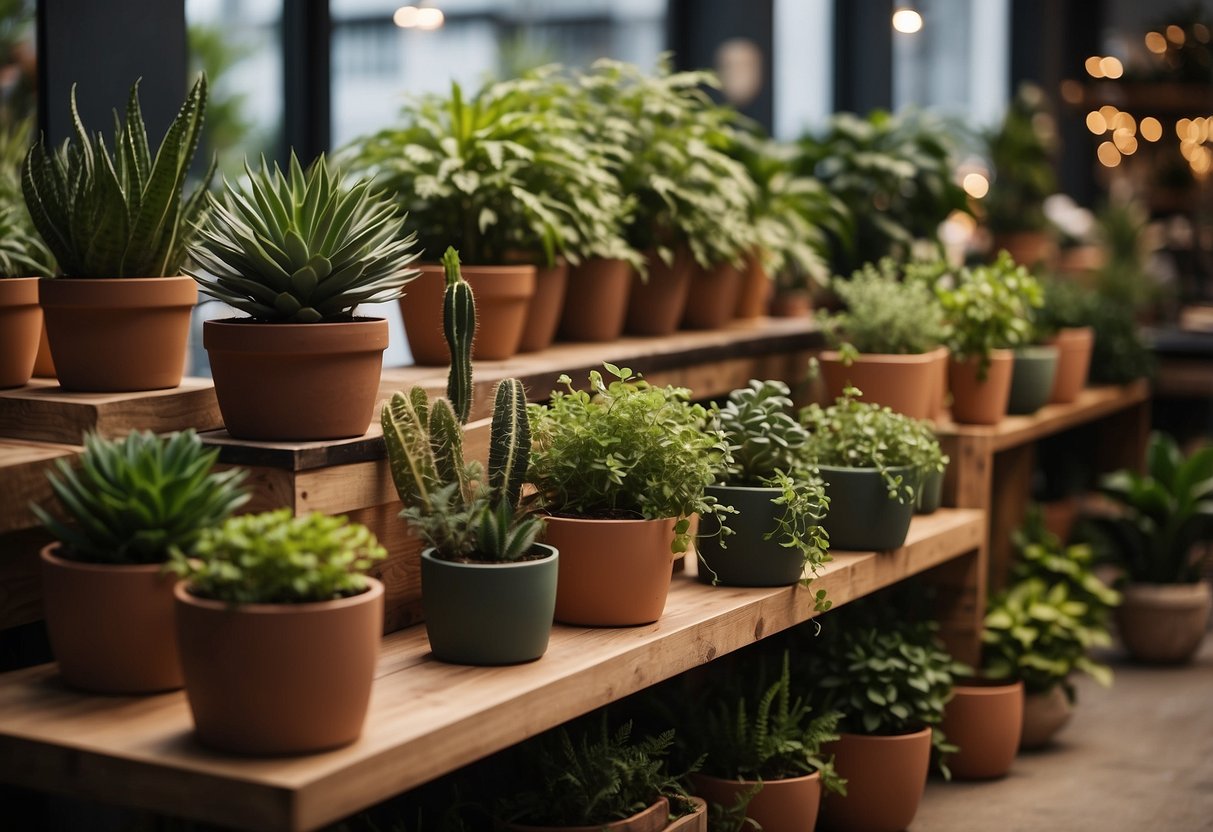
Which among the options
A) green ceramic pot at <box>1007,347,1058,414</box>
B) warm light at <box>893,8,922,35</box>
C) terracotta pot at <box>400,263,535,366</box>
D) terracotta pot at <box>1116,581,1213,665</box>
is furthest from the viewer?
warm light at <box>893,8,922,35</box>

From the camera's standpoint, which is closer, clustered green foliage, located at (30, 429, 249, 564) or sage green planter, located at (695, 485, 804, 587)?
clustered green foliage, located at (30, 429, 249, 564)

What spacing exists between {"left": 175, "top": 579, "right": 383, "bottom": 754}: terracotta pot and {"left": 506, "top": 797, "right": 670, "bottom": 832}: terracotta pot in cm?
79

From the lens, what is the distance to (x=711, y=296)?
374 centimetres

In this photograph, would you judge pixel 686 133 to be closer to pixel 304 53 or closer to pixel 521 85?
pixel 521 85

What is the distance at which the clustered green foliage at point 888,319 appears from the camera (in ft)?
11.7

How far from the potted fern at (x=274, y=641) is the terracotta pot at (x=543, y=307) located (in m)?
1.33

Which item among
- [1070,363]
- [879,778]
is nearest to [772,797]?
[879,778]

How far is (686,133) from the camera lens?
140 inches

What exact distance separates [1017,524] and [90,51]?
3057 mm

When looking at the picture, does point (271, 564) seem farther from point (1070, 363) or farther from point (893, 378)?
point (1070, 363)

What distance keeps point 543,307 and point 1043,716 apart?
1.77m

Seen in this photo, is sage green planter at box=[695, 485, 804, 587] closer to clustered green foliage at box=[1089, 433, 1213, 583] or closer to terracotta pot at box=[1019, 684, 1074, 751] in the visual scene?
terracotta pot at box=[1019, 684, 1074, 751]

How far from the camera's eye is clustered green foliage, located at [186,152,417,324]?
2.31 meters

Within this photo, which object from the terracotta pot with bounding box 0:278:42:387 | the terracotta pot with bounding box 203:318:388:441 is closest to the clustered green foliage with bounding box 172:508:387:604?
the terracotta pot with bounding box 203:318:388:441
